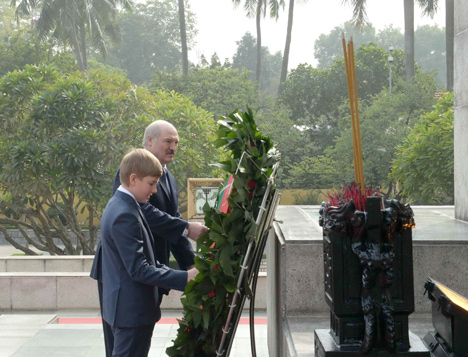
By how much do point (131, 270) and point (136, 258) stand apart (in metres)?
0.06

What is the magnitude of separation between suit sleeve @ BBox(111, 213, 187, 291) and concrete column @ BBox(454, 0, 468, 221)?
2.94 m

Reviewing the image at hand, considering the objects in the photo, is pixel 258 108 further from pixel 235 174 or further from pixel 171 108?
pixel 235 174

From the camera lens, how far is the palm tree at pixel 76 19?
3067 centimetres

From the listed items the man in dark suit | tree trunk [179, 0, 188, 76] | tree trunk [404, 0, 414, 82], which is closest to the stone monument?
the man in dark suit

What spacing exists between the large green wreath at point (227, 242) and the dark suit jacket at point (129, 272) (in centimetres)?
24

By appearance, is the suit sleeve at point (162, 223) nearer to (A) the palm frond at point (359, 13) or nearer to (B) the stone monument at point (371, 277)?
(B) the stone monument at point (371, 277)

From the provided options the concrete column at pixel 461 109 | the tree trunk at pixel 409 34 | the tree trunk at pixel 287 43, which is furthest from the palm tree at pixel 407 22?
the concrete column at pixel 461 109

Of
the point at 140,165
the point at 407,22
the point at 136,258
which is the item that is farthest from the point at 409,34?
the point at 136,258

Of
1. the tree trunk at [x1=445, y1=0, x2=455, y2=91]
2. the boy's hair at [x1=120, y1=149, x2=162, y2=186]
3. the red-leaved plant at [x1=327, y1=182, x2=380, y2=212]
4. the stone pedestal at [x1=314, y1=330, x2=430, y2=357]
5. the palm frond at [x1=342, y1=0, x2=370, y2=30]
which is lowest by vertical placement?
the stone pedestal at [x1=314, y1=330, x2=430, y2=357]

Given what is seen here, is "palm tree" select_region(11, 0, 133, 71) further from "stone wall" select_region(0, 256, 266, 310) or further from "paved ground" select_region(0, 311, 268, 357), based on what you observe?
"paved ground" select_region(0, 311, 268, 357)

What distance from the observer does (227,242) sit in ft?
8.07

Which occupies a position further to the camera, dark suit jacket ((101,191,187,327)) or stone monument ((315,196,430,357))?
dark suit jacket ((101,191,187,327))

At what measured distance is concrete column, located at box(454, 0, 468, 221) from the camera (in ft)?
16.0

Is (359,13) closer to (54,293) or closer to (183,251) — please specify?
(54,293)
